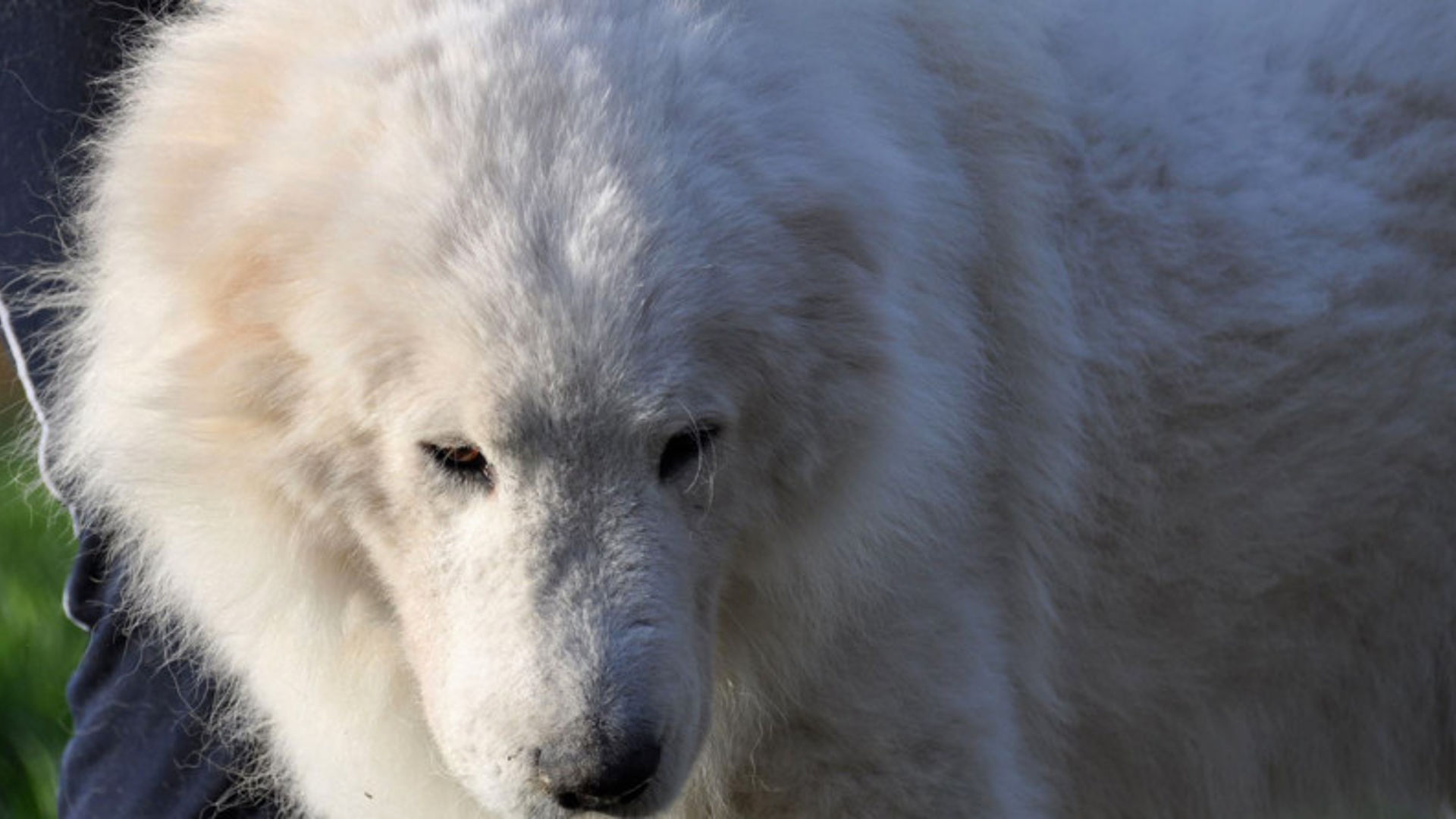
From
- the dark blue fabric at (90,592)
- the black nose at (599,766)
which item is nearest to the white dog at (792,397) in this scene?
the black nose at (599,766)

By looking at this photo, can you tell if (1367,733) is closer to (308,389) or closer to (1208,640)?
(1208,640)

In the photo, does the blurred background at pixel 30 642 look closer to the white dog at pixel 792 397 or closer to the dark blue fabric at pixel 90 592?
the dark blue fabric at pixel 90 592

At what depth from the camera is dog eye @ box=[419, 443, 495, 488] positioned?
228 cm

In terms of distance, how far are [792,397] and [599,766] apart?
551mm

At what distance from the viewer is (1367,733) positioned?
3.40 metres

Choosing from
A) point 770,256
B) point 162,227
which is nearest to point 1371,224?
point 770,256

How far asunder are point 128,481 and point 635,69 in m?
0.97

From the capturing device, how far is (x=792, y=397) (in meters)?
2.43

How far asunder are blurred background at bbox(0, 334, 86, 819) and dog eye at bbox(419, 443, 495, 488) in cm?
156

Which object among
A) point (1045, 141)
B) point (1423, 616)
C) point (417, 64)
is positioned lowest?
point (1423, 616)

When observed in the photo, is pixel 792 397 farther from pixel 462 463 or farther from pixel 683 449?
pixel 462 463

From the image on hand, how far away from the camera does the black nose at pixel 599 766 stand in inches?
86.3

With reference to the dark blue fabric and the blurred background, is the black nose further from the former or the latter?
the blurred background

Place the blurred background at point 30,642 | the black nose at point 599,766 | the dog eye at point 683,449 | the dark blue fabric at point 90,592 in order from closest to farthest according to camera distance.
Answer: the black nose at point 599,766, the dog eye at point 683,449, the dark blue fabric at point 90,592, the blurred background at point 30,642
